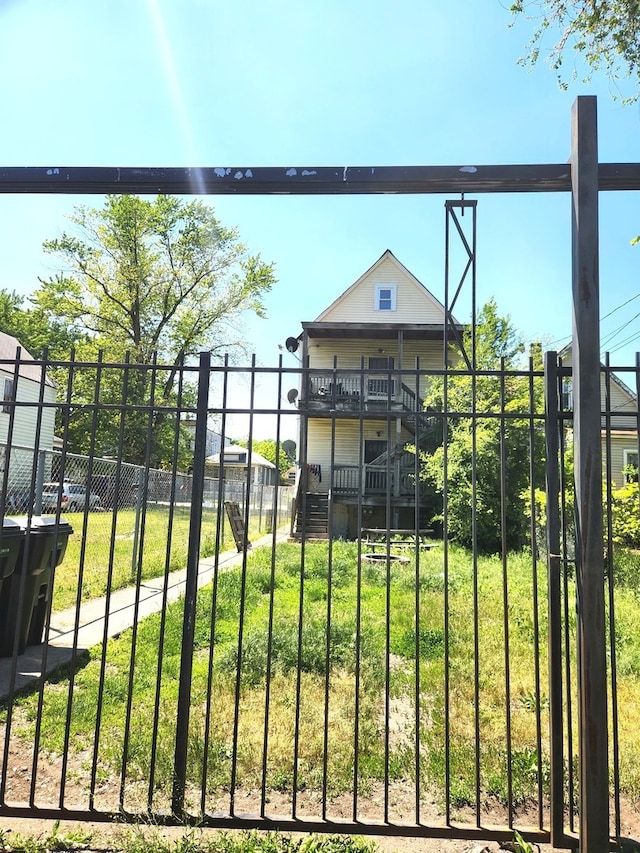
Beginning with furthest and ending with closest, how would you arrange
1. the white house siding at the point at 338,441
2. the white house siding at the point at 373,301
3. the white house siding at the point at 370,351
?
the white house siding at the point at 373,301
the white house siding at the point at 370,351
the white house siding at the point at 338,441

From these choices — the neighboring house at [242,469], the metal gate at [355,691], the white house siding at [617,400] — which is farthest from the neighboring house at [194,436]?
the white house siding at [617,400]

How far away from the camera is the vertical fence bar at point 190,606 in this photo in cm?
306

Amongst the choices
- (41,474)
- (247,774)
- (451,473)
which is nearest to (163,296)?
(451,473)

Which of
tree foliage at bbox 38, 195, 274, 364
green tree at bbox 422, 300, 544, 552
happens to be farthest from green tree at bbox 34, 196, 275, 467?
green tree at bbox 422, 300, 544, 552

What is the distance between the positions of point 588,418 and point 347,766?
8.65 feet

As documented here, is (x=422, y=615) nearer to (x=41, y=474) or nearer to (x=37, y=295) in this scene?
(x=41, y=474)

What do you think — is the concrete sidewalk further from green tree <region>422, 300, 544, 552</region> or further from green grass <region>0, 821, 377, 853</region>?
green tree <region>422, 300, 544, 552</region>

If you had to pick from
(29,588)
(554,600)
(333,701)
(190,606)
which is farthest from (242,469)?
(554,600)

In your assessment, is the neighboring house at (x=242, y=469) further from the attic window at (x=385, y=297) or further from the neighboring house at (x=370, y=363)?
the attic window at (x=385, y=297)

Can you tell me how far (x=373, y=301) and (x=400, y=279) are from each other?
4.89 feet

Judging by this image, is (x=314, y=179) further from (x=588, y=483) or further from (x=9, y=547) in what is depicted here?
(x=9, y=547)

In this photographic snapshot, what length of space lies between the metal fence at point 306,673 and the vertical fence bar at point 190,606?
0.01m

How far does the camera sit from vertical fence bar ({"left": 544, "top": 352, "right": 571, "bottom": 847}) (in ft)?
9.41

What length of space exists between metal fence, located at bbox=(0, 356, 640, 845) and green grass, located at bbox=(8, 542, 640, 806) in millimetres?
22
